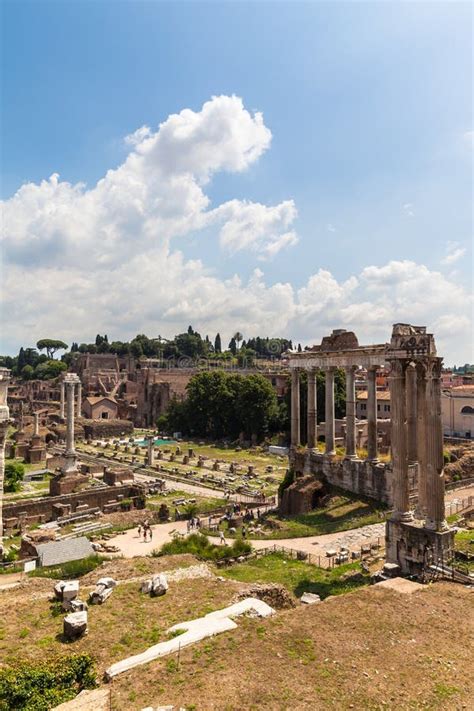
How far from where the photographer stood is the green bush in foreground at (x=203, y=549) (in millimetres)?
20625

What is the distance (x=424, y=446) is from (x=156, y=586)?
32.7 feet

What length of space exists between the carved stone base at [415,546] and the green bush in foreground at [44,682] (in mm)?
10824

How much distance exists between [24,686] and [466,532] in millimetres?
17711

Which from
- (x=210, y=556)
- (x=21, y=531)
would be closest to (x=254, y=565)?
(x=210, y=556)

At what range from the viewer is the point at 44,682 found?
31.6 feet

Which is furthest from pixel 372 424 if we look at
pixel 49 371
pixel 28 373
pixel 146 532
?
pixel 28 373

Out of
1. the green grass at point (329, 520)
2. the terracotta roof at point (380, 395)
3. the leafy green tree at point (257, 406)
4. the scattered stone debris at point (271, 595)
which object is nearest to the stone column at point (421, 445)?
the scattered stone debris at point (271, 595)

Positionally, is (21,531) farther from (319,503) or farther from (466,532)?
(466,532)

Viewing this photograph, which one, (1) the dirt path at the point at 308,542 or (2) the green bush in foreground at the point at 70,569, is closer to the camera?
(2) the green bush in foreground at the point at 70,569

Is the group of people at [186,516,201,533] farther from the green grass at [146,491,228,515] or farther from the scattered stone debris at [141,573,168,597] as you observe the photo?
the scattered stone debris at [141,573,168,597]

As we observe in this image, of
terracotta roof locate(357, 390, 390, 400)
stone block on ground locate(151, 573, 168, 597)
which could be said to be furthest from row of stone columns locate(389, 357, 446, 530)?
terracotta roof locate(357, 390, 390, 400)

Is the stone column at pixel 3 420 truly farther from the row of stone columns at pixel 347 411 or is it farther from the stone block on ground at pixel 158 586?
the row of stone columns at pixel 347 411

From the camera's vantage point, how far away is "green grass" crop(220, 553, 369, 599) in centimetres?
1688

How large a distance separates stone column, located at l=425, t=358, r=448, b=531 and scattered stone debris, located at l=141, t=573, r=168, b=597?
885 cm
